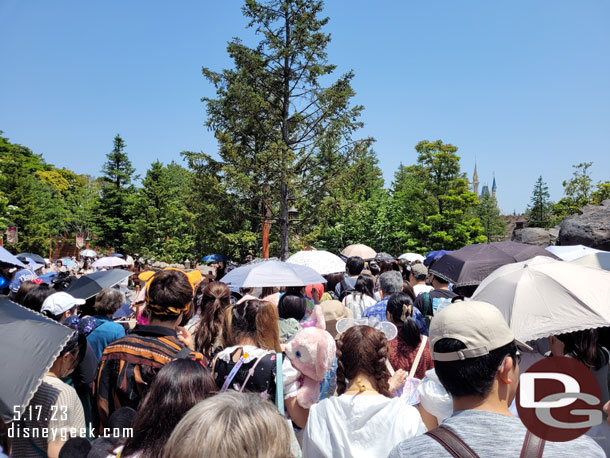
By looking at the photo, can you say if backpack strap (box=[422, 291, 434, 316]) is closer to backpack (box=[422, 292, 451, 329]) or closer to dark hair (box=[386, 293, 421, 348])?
backpack (box=[422, 292, 451, 329])

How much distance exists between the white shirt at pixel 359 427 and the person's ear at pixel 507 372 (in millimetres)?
764

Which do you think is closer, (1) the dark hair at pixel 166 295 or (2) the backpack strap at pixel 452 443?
(2) the backpack strap at pixel 452 443

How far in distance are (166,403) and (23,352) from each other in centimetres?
88

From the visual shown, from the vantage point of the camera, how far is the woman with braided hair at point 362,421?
2.26 meters

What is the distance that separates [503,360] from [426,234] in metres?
35.2

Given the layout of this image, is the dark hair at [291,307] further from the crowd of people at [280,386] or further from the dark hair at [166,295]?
the dark hair at [166,295]

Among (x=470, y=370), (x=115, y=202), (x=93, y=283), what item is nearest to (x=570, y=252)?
(x=470, y=370)

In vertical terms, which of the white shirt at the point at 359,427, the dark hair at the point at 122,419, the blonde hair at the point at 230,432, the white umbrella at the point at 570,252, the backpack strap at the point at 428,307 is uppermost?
the white umbrella at the point at 570,252

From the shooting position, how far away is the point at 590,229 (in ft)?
49.2

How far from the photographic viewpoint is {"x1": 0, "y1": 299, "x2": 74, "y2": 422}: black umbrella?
205 centimetres

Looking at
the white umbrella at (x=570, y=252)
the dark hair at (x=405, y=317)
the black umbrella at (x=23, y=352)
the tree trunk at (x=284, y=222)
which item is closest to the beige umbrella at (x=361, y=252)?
the white umbrella at (x=570, y=252)

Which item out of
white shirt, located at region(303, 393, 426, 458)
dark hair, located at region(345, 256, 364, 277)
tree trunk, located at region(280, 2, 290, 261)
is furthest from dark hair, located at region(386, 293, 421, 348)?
tree trunk, located at region(280, 2, 290, 261)

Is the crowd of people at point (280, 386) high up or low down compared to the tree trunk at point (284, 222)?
down

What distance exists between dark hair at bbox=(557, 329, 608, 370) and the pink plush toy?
160cm
